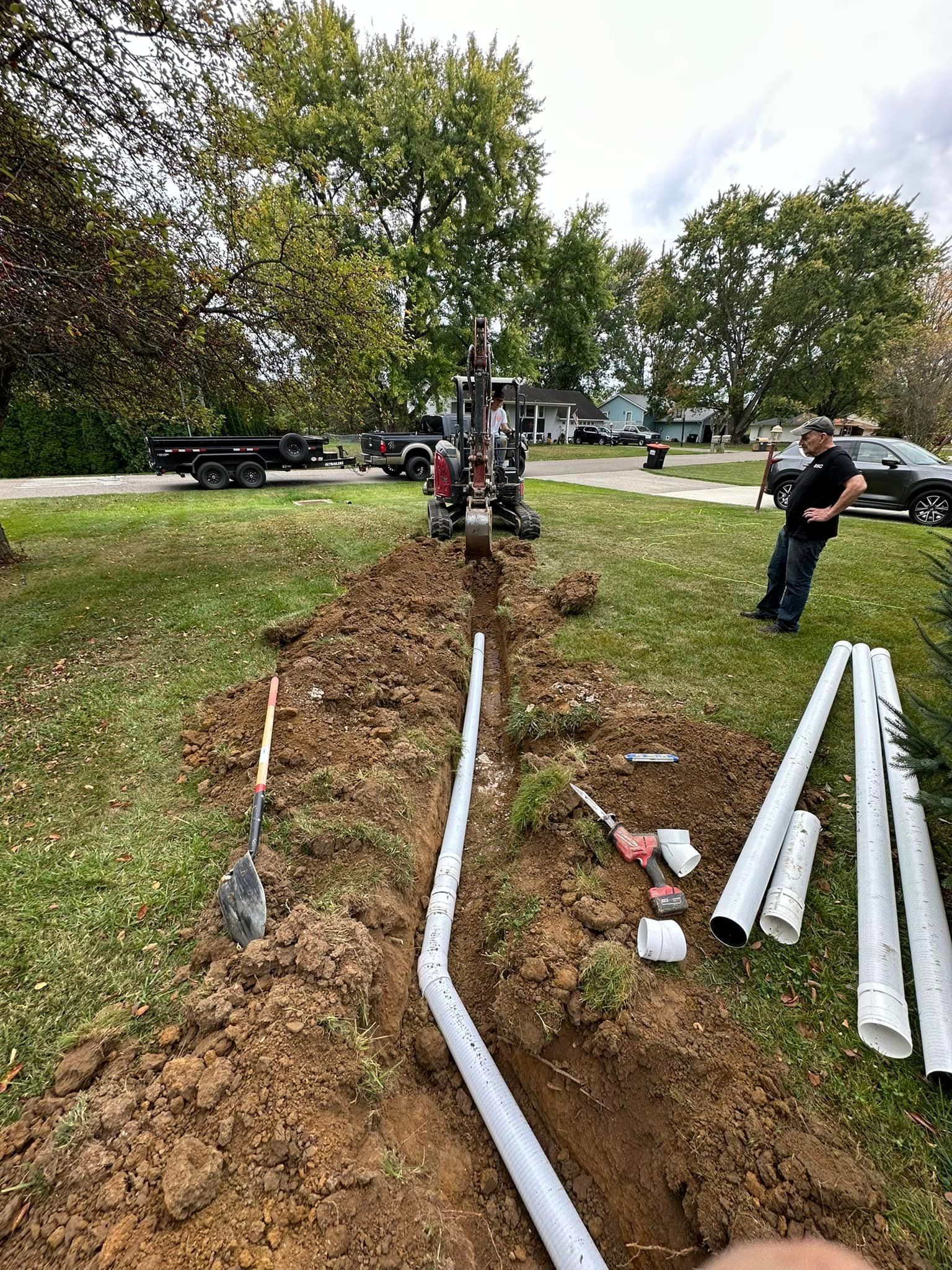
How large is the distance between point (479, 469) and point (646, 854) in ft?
21.6

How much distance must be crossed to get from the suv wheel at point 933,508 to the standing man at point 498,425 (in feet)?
30.0

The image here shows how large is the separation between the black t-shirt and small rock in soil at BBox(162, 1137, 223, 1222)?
5237 millimetres

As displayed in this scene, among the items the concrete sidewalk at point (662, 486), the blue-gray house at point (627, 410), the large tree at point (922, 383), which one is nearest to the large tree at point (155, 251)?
the concrete sidewalk at point (662, 486)

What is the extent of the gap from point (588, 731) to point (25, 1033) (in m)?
3.17

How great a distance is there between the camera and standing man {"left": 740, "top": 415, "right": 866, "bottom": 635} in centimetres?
426

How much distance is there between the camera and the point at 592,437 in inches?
1465

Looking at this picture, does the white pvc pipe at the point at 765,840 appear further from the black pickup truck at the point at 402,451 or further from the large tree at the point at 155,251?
the black pickup truck at the point at 402,451

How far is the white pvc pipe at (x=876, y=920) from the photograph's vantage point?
1829 millimetres

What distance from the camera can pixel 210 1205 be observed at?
55.0 inches

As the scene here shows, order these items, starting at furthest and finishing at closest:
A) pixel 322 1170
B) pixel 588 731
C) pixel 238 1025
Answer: pixel 588 731 → pixel 238 1025 → pixel 322 1170

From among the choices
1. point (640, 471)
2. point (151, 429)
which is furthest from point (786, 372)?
point (151, 429)

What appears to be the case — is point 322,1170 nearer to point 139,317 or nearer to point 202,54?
point 139,317

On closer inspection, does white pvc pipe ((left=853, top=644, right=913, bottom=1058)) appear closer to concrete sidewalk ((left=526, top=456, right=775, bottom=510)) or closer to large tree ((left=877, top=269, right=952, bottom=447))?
concrete sidewalk ((left=526, top=456, right=775, bottom=510))

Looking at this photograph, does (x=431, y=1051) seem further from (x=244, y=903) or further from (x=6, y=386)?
(x=6, y=386)
